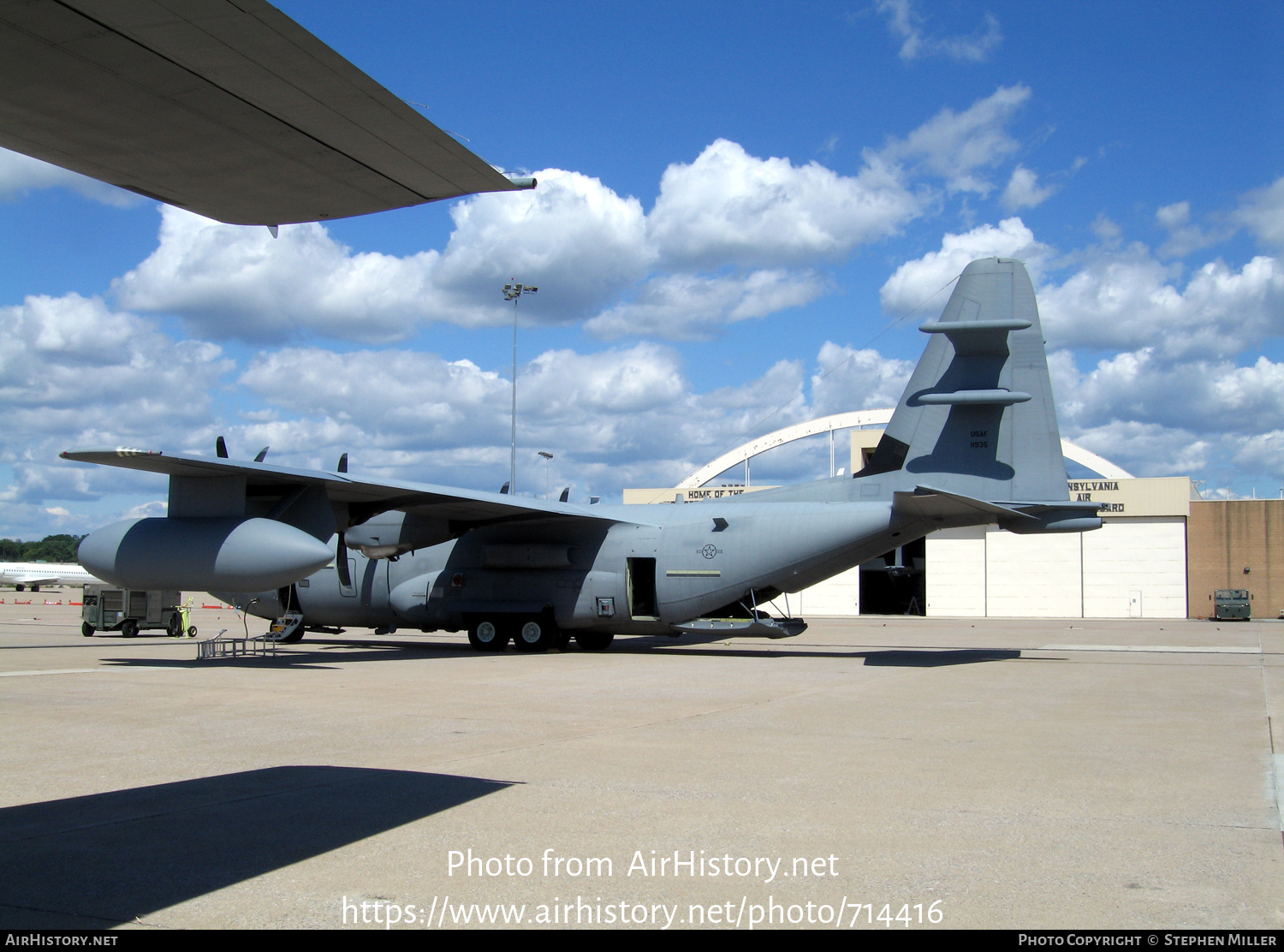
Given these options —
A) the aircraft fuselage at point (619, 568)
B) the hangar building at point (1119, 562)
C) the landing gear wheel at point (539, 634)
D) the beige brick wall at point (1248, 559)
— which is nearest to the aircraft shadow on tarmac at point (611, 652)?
the landing gear wheel at point (539, 634)

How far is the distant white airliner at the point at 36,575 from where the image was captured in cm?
8156

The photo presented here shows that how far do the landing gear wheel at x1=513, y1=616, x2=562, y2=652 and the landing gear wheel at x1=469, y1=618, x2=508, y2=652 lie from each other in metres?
0.75

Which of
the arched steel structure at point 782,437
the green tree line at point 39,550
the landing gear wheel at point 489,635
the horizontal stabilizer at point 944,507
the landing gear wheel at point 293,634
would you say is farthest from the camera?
the green tree line at point 39,550

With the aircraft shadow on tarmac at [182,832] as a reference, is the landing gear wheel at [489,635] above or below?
below

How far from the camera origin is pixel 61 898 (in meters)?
4.49

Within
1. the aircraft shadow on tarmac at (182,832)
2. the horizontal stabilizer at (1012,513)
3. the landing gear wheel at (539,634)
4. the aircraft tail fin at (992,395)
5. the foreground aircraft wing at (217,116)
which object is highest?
the aircraft tail fin at (992,395)

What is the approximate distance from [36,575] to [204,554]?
272 ft

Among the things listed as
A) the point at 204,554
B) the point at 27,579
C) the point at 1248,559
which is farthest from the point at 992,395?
the point at 27,579

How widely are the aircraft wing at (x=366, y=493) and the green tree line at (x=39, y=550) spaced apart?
145851 millimetres

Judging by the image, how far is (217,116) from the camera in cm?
379

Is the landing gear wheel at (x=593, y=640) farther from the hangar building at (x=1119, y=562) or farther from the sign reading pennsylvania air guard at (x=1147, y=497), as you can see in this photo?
the sign reading pennsylvania air guard at (x=1147, y=497)

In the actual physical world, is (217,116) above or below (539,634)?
above

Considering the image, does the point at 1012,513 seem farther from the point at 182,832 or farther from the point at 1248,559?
the point at 1248,559
